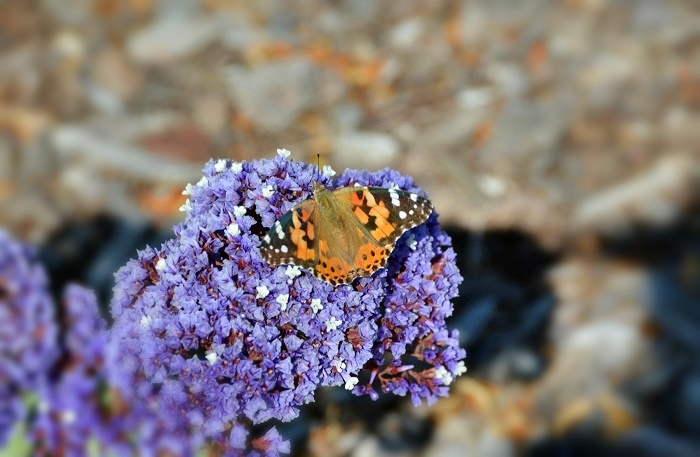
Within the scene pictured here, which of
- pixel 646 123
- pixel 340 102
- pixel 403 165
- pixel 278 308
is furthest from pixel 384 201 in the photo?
pixel 646 123

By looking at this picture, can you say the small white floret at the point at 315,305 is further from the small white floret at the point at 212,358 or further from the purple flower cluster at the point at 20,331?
the purple flower cluster at the point at 20,331

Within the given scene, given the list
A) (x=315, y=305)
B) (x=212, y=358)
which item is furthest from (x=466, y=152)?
(x=212, y=358)

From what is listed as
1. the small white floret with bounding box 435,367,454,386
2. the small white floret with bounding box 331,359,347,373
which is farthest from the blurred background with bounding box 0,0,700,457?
the small white floret with bounding box 331,359,347,373

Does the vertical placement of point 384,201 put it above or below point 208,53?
below

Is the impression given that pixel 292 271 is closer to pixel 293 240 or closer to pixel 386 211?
pixel 293 240

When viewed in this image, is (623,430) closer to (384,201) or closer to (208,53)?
(384,201)

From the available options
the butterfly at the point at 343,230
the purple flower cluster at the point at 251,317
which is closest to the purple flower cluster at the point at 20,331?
the purple flower cluster at the point at 251,317
